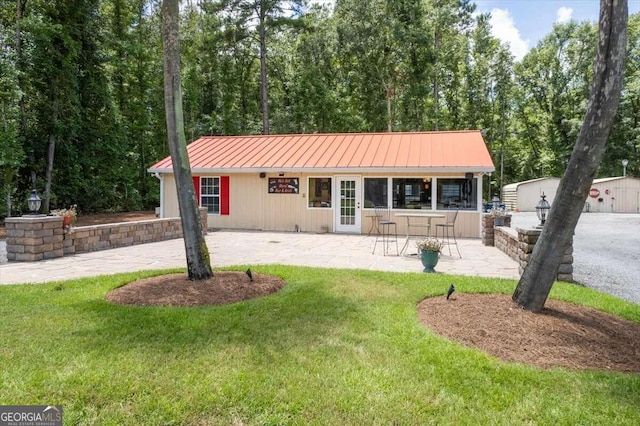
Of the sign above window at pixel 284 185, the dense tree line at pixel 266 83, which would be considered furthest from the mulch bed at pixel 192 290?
the dense tree line at pixel 266 83

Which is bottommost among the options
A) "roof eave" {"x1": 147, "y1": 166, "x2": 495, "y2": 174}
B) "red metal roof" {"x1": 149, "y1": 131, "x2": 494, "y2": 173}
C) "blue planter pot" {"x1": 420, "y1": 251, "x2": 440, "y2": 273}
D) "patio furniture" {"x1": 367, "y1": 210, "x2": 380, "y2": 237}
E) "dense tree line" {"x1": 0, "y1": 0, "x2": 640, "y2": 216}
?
"blue planter pot" {"x1": 420, "y1": 251, "x2": 440, "y2": 273}

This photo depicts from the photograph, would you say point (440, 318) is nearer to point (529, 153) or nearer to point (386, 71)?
point (386, 71)

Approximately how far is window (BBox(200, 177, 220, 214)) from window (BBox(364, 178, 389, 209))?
521 cm

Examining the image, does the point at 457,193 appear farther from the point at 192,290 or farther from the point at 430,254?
the point at 192,290

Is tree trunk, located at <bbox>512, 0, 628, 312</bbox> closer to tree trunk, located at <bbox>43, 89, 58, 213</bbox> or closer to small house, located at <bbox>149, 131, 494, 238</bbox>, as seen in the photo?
small house, located at <bbox>149, 131, 494, 238</bbox>

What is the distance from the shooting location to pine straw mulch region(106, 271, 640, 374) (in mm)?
3232

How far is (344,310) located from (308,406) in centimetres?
190

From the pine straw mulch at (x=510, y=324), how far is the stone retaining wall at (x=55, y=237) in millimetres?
3534

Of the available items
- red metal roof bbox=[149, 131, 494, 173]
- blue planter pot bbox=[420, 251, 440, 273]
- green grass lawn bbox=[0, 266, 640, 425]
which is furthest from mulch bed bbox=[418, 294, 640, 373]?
red metal roof bbox=[149, 131, 494, 173]

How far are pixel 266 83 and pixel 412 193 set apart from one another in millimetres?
13603

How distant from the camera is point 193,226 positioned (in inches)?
210

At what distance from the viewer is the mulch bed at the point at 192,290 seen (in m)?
4.71

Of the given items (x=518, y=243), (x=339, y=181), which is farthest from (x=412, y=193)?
(x=518, y=243)

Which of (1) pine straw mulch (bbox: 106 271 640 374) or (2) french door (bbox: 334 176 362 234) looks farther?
(2) french door (bbox: 334 176 362 234)
